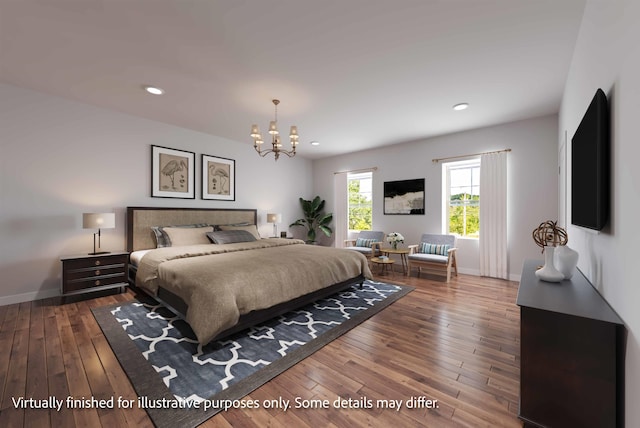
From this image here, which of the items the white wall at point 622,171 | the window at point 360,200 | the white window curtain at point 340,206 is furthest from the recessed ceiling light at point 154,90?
the window at point 360,200

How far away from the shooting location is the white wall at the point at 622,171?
3.44 feet

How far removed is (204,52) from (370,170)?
4296 mm

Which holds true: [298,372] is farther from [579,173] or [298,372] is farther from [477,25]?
[477,25]

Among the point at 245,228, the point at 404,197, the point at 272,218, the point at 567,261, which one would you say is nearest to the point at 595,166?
the point at 567,261

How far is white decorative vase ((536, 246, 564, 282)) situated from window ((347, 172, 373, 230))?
4336mm

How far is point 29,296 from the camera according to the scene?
3324mm

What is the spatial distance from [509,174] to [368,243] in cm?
279

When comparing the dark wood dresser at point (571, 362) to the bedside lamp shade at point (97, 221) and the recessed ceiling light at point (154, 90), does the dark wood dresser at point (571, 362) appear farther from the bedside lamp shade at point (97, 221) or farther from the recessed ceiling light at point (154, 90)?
the bedside lamp shade at point (97, 221)

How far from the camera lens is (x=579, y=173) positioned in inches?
73.0

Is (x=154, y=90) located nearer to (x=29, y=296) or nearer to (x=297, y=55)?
(x=297, y=55)

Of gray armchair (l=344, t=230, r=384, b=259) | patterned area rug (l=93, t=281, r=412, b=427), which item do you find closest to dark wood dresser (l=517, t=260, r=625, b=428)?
patterned area rug (l=93, t=281, r=412, b=427)

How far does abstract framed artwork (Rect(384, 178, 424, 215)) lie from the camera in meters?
5.34

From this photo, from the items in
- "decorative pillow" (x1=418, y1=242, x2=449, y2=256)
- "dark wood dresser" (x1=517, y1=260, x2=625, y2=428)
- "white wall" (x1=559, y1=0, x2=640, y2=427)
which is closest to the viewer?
"white wall" (x1=559, y1=0, x2=640, y2=427)

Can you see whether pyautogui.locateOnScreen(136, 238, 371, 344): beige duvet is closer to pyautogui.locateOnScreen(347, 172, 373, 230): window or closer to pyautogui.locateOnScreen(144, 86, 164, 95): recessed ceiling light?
pyautogui.locateOnScreen(144, 86, 164, 95): recessed ceiling light
